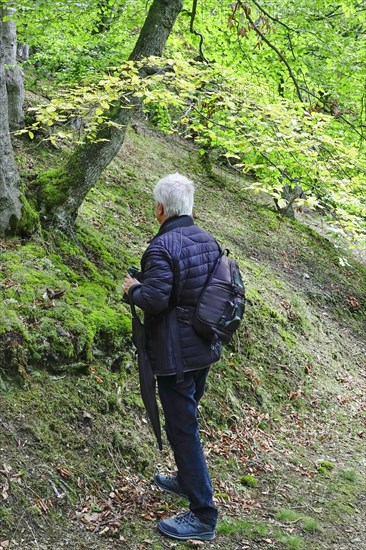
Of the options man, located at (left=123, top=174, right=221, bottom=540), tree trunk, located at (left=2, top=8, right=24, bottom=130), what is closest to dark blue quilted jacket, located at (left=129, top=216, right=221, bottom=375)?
man, located at (left=123, top=174, right=221, bottom=540)

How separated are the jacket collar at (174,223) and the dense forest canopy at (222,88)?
5.10 ft

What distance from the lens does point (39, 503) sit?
3.88 m

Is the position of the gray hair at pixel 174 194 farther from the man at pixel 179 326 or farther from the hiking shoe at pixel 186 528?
the hiking shoe at pixel 186 528

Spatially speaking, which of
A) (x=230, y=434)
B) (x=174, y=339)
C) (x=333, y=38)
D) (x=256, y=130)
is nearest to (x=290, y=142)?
(x=256, y=130)

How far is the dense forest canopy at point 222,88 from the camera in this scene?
582 cm

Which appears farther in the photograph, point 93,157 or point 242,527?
point 93,157

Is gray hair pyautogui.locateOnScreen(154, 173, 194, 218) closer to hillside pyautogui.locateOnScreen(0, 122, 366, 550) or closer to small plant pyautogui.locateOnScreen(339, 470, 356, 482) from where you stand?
hillside pyautogui.locateOnScreen(0, 122, 366, 550)

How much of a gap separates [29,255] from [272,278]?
6.82 meters

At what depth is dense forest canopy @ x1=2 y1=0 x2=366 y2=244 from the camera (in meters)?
5.82

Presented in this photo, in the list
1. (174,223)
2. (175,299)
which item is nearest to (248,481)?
(175,299)

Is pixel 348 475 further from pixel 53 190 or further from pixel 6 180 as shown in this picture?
pixel 6 180

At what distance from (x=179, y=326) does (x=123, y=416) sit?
5.76 ft

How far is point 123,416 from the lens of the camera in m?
5.20

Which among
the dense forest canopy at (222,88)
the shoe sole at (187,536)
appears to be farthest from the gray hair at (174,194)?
the shoe sole at (187,536)
